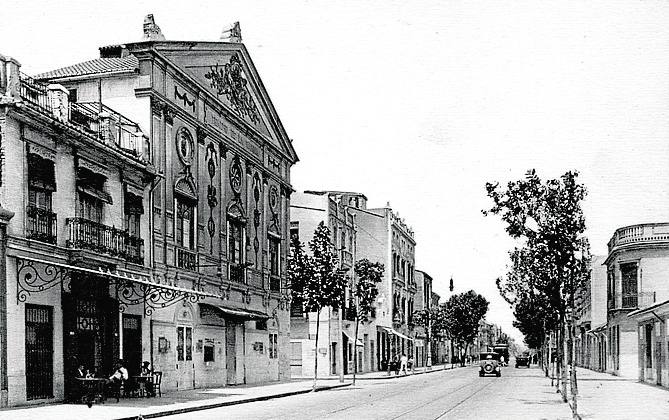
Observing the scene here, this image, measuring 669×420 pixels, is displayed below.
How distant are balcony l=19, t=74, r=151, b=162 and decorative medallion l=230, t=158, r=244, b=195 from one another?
874 cm

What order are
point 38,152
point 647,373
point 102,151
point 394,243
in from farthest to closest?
point 394,243, point 647,373, point 102,151, point 38,152

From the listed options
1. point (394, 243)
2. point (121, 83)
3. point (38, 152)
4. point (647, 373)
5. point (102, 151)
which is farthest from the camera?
point (394, 243)

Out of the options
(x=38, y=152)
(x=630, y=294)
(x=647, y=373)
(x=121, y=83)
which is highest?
(x=121, y=83)

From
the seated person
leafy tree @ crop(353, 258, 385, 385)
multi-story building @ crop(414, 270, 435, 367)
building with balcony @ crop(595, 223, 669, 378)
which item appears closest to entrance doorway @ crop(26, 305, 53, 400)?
the seated person

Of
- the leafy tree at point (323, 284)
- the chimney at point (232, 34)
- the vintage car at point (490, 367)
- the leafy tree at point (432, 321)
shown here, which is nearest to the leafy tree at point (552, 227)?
the leafy tree at point (323, 284)

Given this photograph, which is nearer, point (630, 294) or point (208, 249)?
point (208, 249)

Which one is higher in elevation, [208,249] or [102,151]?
[102,151]

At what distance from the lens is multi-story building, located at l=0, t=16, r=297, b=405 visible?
23516 mm

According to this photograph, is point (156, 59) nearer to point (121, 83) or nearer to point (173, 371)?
point (121, 83)

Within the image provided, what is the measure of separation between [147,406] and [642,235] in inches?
1397

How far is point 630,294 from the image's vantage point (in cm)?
5172

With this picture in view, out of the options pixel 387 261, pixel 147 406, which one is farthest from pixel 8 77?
pixel 387 261

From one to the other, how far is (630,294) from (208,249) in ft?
89.9

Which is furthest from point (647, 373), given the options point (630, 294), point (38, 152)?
point (38, 152)
